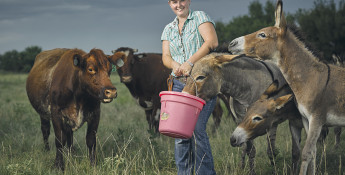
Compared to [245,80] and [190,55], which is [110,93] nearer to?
[190,55]

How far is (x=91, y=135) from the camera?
5.97m

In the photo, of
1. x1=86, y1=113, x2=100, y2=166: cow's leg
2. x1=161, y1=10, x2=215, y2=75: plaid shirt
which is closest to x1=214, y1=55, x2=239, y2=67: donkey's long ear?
x1=161, y1=10, x2=215, y2=75: plaid shirt

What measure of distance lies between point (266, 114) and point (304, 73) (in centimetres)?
64

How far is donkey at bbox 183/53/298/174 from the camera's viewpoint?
4152 millimetres

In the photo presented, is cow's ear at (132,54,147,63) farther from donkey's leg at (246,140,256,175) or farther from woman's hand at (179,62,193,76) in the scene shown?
woman's hand at (179,62,193,76)

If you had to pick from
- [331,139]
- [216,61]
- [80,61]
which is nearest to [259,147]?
[331,139]

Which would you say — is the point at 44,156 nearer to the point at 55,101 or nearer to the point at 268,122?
the point at 55,101

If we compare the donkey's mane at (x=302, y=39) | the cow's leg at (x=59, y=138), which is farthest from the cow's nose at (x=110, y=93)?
the donkey's mane at (x=302, y=39)

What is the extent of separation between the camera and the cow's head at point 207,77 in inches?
161

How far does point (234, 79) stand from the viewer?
456cm

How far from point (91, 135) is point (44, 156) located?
40.4 inches

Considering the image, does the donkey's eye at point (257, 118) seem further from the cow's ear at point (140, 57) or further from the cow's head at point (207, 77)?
the cow's ear at point (140, 57)

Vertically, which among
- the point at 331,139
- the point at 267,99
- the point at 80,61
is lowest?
the point at 331,139

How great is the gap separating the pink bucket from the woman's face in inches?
43.8
